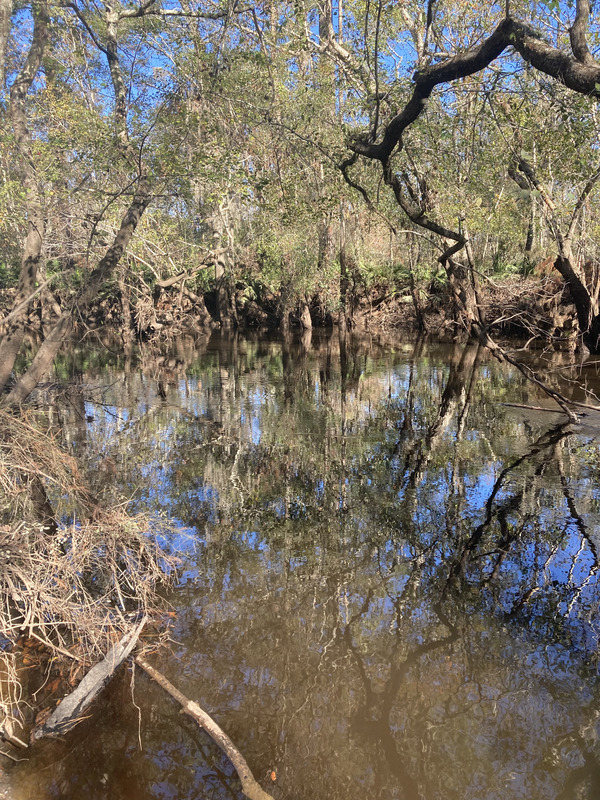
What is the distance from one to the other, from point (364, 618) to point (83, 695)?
7.12 feet

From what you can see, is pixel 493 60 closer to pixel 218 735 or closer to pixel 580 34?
pixel 580 34

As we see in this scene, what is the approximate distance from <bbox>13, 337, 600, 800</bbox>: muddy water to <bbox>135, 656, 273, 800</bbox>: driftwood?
11cm

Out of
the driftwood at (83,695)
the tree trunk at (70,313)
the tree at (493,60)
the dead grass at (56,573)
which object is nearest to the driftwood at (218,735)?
the driftwood at (83,695)

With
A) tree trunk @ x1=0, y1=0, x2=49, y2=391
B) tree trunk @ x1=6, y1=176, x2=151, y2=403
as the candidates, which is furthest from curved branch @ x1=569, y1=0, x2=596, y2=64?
tree trunk @ x1=0, y1=0, x2=49, y2=391

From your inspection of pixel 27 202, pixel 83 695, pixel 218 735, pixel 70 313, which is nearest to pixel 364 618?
pixel 218 735

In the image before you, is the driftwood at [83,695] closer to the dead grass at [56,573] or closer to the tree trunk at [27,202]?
the dead grass at [56,573]

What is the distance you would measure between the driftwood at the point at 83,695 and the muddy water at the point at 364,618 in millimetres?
91

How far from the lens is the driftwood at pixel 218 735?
10.3ft

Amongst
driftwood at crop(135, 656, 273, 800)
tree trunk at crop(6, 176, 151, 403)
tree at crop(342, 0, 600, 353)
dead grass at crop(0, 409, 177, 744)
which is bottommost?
driftwood at crop(135, 656, 273, 800)

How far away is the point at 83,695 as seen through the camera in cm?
363

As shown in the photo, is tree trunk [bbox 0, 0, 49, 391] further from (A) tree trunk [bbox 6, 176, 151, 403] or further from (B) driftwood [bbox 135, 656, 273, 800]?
(B) driftwood [bbox 135, 656, 273, 800]

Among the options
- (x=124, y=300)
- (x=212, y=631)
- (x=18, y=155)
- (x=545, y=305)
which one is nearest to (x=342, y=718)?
(x=212, y=631)

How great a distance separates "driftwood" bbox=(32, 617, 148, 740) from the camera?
11.6 ft

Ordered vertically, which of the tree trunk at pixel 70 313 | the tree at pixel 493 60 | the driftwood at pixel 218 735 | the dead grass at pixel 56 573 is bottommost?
the driftwood at pixel 218 735
